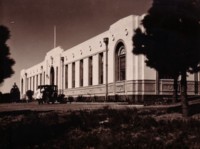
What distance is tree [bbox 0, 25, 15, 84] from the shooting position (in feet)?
36.9

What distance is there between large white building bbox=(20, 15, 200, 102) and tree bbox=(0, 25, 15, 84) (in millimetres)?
8407

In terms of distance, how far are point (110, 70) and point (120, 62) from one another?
1.80m

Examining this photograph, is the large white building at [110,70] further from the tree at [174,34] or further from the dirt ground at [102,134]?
the dirt ground at [102,134]

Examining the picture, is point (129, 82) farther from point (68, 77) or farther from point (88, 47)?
point (68, 77)

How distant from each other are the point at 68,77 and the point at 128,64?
19.0m

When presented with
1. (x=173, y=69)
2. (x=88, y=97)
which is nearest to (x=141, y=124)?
(x=173, y=69)

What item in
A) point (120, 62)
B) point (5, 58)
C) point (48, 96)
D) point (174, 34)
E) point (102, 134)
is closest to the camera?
point (102, 134)

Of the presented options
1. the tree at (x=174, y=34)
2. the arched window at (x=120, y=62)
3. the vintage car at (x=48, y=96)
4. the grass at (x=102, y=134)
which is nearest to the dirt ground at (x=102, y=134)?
the grass at (x=102, y=134)

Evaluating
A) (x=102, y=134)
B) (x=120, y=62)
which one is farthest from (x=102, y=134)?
(x=120, y=62)

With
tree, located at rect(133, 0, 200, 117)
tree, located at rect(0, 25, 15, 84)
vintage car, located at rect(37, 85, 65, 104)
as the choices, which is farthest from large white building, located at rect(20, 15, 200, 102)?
tree, located at rect(0, 25, 15, 84)

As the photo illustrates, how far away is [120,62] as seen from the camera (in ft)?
102

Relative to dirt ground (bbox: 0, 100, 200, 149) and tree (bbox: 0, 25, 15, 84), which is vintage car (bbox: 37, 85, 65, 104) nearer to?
tree (bbox: 0, 25, 15, 84)

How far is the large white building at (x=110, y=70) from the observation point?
1071 inches

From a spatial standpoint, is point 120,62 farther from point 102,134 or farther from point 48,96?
point 102,134
